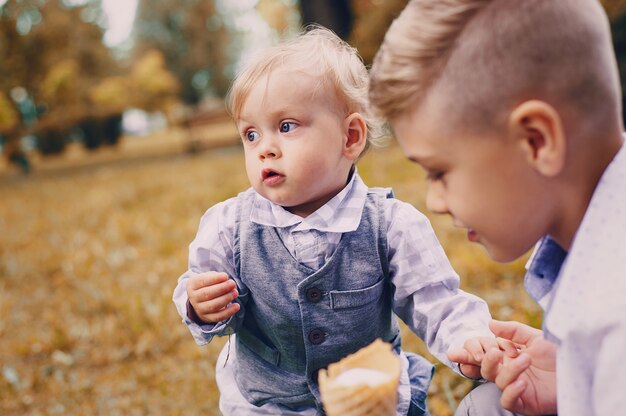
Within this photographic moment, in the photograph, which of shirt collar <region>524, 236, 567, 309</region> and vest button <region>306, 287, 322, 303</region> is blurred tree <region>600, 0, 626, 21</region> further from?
vest button <region>306, 287, 322, 303</region>

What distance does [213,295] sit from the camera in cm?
151

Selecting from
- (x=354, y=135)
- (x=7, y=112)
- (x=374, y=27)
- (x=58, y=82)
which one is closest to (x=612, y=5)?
(x=374, y=27)

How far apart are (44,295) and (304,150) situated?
361 centimetres

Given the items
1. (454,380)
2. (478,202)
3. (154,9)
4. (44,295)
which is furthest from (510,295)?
(154,9)

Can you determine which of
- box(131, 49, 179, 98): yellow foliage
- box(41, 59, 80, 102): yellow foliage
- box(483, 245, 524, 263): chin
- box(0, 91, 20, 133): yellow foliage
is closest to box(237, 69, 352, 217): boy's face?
box(483, 245, 524, 263): chin

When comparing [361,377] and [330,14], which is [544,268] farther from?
[330,14]

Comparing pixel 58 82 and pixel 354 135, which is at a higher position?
pixel 354 135

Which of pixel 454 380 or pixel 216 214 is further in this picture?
pixel 454 380

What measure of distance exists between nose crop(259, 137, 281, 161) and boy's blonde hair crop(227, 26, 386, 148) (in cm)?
14

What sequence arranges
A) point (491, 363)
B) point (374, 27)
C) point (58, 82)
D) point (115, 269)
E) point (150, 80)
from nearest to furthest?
point (491, 363), point (115, 269), point (374, 27), point (58, 82), point (150, 80)

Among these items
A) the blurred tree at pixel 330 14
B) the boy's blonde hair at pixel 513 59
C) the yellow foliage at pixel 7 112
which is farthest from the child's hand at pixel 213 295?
the yellow foliage at pixel 7 112

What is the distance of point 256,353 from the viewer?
1.74 meters

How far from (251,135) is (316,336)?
57 cm

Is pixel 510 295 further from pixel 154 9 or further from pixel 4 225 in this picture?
pixel 154 9
